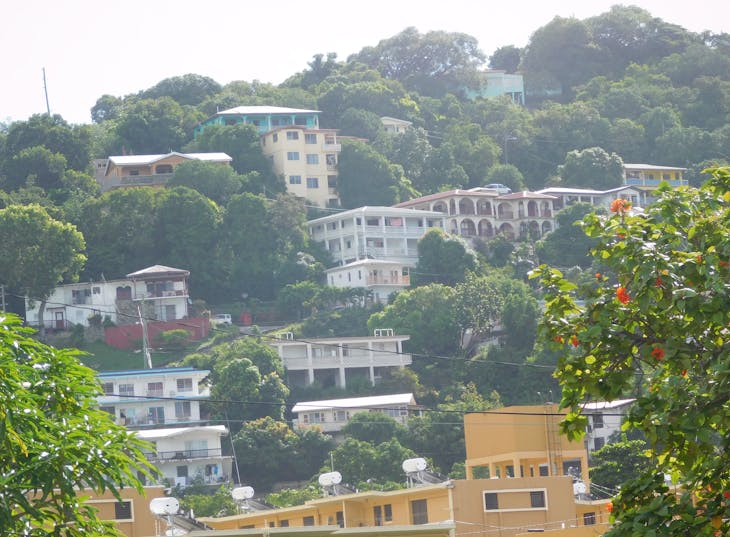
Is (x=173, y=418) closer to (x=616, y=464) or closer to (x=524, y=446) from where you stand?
(x=616, y=464)

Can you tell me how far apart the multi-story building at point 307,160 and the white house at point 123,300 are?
15130 millimetres

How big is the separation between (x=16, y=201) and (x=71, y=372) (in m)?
78.2

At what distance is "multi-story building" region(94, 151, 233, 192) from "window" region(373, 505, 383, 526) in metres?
62.4

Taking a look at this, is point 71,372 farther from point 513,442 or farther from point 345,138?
point 345,138

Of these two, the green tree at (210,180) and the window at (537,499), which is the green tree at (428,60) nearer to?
the green tree at (210,180)

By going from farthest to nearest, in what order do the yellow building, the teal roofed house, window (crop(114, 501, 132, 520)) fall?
the teal roofed house < the yellow building < window (crop(114, 501, 132, 520))

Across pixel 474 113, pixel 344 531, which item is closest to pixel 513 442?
pixel 344 531

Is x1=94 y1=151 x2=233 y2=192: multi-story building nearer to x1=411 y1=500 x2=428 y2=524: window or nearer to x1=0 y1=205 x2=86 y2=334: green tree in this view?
x1=0 y1=205 x2=86 y2=334: green tree

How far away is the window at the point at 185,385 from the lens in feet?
256

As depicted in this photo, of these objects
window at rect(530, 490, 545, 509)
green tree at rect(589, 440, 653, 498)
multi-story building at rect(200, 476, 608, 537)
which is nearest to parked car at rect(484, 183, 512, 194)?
green tree at rect(589, 440, 653, 498)

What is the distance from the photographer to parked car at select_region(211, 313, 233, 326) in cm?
8744

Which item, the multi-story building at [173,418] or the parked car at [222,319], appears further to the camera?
the parked car at [222,319]

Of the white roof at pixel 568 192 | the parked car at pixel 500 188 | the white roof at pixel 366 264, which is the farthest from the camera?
the white roof at pixel 568 192

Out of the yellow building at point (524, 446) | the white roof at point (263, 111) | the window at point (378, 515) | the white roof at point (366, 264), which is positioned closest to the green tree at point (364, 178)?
the white roof at point (263, 111)
